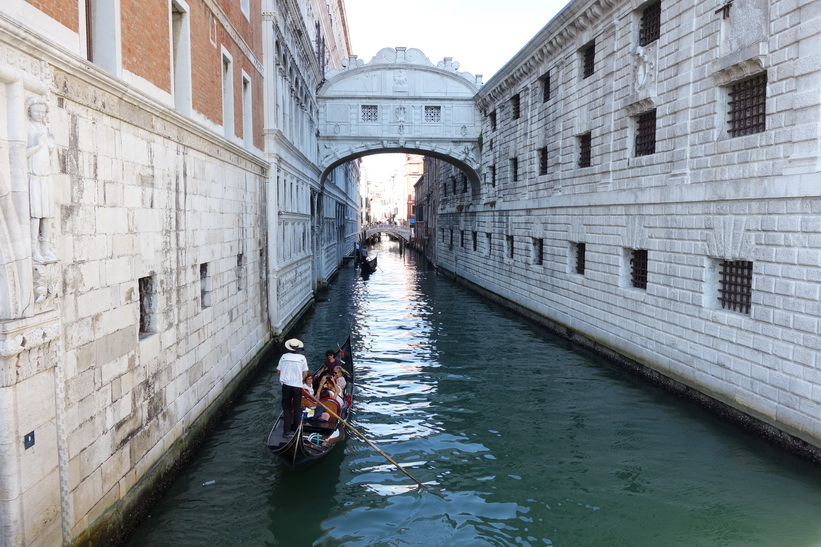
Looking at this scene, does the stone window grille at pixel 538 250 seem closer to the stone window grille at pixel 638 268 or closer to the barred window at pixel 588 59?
the barred window at pixel 588 59

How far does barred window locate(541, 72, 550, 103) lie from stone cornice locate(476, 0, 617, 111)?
1.34 ft

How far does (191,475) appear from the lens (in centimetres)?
734

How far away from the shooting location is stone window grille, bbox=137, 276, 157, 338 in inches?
263

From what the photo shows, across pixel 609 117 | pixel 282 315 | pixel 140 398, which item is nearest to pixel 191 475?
pixel 140 398

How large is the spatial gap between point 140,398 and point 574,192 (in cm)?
1183

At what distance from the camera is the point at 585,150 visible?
15.1 meters

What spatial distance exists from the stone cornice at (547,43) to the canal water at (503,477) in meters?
8.02

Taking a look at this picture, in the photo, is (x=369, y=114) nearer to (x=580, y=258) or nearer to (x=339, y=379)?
(x=580, y=258)

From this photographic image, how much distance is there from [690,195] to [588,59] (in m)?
6.45

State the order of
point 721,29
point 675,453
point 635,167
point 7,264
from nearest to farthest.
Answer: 1. point 7,264
2. point 675,453
3. point 721,29
4. point 635,167

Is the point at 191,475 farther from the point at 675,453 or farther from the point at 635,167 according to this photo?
the point at 635,167

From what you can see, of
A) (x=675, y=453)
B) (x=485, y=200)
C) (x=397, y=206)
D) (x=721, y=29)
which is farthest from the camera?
(x=397, y=206)

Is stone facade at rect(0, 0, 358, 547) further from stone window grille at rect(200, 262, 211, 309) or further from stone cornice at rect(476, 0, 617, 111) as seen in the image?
stone cornice at rect(476, 0, 617, 111)

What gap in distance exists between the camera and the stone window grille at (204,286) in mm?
8836
